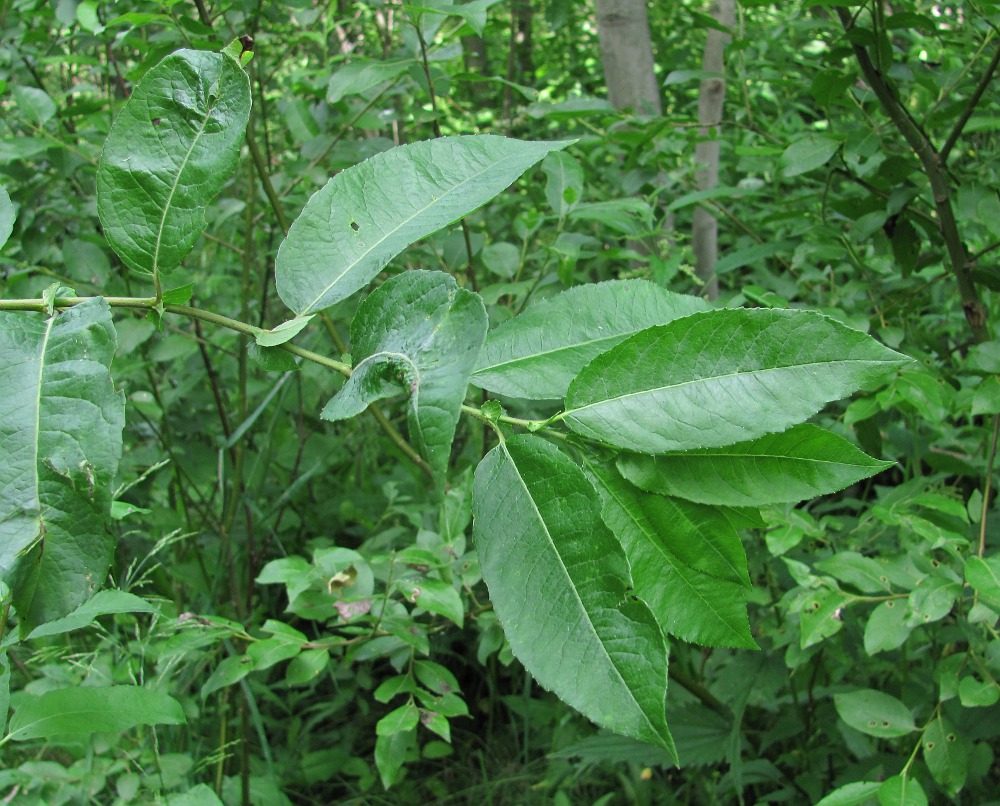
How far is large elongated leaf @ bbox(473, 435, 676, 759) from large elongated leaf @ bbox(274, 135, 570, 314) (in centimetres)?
17

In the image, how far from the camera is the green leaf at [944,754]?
125 centimetres

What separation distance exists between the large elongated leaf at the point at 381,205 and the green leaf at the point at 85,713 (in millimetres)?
581

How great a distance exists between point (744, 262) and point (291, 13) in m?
1.32

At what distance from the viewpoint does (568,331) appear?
0.69 meters

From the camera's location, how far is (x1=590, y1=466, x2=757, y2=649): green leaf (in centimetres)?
62

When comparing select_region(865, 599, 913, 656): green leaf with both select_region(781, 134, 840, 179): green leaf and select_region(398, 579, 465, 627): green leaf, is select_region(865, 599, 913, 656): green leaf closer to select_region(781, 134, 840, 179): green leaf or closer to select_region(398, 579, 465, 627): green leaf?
select_region(398, 579, 465, 627): green leaf

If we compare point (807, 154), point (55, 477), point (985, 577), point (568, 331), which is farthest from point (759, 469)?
point (807, 154)

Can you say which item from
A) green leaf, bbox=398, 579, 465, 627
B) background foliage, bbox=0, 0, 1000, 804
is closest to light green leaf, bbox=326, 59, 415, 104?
background foliage, bbox=0, 0, 1000, 804

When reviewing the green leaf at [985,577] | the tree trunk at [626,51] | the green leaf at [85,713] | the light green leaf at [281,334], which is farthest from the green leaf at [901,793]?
the tree trunk at [626,51]

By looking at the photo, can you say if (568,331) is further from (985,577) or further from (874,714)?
(874,714)

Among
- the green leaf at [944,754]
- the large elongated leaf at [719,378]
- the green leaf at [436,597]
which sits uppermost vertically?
the large elongated leaf at [719,378]

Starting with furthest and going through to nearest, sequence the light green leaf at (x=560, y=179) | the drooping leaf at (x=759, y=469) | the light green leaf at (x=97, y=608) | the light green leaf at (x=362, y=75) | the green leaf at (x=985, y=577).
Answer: the light green leaf at (x=560, y=179), the light green leaf at (x=362, y=75), the green leaf at (x=985, y=577), the light green leaf at (x=97, y=608), the drooping leaf at (x=759, y=469)

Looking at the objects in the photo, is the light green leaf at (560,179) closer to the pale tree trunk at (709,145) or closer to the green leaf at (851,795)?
the pale tree trunk at (709,145)

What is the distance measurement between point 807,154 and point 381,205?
1178 mm
